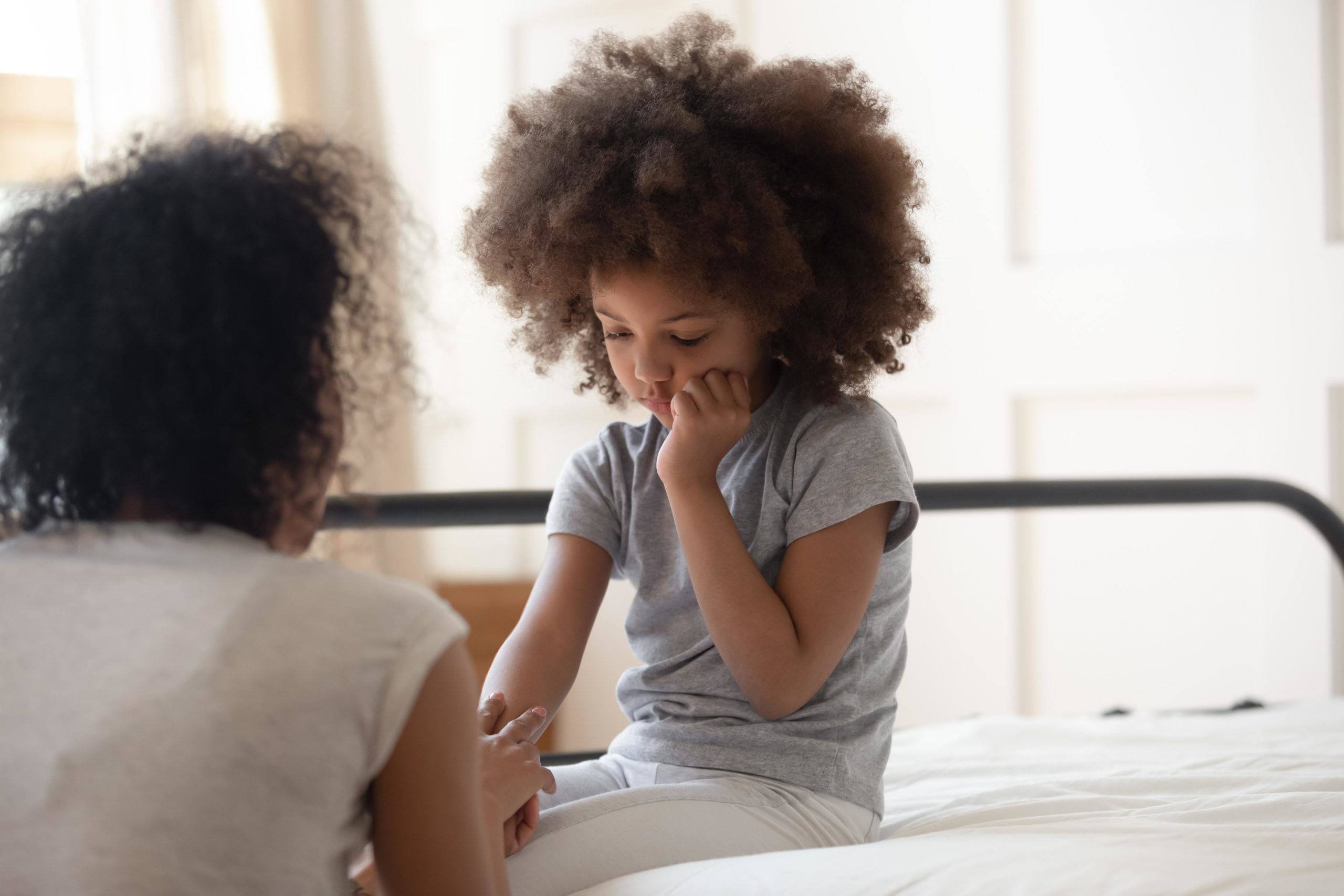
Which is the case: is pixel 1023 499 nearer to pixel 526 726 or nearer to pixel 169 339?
pixel 526 726

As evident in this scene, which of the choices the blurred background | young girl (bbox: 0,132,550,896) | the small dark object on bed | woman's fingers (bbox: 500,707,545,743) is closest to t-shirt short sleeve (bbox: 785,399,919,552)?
woman's fingers (bbox: 500,707,545,743)

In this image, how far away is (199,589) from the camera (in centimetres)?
51

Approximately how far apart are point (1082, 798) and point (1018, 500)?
0.53 metres

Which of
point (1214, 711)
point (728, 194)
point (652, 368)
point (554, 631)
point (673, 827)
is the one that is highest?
point (728, 194)

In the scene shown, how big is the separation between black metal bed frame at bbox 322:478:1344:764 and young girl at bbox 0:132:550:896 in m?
0.68

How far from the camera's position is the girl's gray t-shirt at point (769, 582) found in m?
0.88

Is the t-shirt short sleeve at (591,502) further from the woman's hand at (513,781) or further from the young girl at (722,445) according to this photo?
the woman's hand at (513,781)

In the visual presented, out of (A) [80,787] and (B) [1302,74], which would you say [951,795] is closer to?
(A) [80,787]

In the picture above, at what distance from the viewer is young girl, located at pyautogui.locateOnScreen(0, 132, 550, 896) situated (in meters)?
0.49

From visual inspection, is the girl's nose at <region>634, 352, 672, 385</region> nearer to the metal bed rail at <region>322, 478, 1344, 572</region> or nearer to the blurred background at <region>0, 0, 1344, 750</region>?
the metal bed rail at <region>322, 478, 1344, 572</region>

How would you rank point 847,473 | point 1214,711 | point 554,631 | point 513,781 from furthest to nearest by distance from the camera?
point 1214,711 < point 554,631 < point 847,473 < point 513,781

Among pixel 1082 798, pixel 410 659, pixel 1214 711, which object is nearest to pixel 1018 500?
pixel 1214 711

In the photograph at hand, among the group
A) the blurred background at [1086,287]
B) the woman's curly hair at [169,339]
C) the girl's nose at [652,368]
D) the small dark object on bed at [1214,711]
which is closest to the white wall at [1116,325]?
the blurred background at [1086,287]

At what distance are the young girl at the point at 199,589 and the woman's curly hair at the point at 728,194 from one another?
0.34 metres
